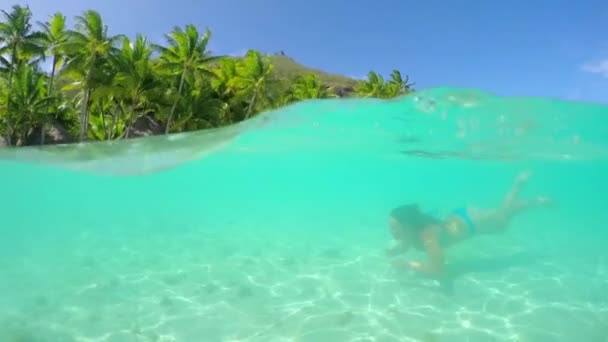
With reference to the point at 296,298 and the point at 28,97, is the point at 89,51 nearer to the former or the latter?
the point at 28,97

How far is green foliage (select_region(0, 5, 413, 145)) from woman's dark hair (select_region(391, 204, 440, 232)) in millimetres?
22302

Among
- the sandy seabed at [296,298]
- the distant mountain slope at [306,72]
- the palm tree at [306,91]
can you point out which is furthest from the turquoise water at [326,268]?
the distant mountain slope at [306,72]

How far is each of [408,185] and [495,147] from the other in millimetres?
30315

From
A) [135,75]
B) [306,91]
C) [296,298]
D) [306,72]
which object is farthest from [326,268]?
[306,72]

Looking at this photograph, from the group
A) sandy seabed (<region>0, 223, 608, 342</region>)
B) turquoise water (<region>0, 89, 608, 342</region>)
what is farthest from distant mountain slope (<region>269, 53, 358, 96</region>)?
sandy seabed (<region>0, 223, 608, 342</region>)

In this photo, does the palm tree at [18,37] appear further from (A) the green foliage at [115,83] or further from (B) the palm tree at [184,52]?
(B) the palm tree at [184,52]

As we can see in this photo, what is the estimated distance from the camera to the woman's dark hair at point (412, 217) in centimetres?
866

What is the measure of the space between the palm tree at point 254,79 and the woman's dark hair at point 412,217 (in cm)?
2506

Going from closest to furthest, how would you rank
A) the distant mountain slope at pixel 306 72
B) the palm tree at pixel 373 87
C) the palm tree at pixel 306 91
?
the palm tree at pixel 306 91 < the palm tree at pixel 373 87 < the distant mountain slope at pixel 306 72

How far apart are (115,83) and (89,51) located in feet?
8.40

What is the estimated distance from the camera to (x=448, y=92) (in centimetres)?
1297

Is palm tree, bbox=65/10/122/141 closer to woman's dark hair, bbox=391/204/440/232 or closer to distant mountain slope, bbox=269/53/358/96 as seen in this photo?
woman's dark hair, bbox=391/204/440/232

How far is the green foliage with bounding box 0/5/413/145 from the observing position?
27.4m

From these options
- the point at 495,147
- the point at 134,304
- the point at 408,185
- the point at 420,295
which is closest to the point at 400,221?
the point at 420,295
